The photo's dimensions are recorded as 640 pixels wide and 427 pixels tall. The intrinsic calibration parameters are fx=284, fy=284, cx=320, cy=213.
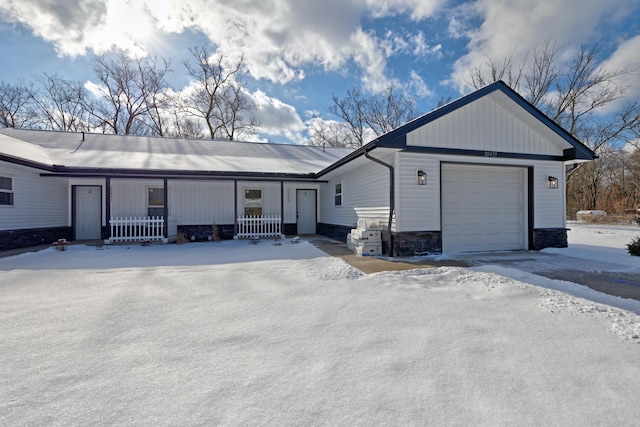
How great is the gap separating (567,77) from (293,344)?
29645 mm

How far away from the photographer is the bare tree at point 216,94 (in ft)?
78.8

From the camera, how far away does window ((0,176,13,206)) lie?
26.9ft

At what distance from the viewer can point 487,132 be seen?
24.1 feet

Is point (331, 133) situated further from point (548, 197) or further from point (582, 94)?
point (548, 197)

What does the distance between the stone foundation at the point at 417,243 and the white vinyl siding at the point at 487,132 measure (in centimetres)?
217

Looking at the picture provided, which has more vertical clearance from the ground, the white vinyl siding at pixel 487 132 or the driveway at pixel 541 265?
the white vinyl siding at pixel 487 132

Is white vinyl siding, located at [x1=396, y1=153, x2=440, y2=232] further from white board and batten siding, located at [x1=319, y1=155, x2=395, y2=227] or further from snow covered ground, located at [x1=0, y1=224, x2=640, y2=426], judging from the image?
snow covered ground, located at [x1=0, y1=224, x2=640, y2=426]

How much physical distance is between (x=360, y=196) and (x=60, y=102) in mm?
25696

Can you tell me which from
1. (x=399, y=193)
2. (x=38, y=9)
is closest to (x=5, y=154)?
(x=38, y=9)

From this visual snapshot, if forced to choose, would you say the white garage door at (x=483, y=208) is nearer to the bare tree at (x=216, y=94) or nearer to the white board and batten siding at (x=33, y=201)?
the white board and batten siding at (x=33, y=201)

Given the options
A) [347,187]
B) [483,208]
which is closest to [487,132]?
[483,208]

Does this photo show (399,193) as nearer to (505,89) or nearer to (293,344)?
(505,89)

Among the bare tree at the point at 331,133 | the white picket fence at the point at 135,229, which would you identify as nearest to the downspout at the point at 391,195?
the white picket fence at the point at 135,229

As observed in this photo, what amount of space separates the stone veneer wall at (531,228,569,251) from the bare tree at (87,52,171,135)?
26.2m
